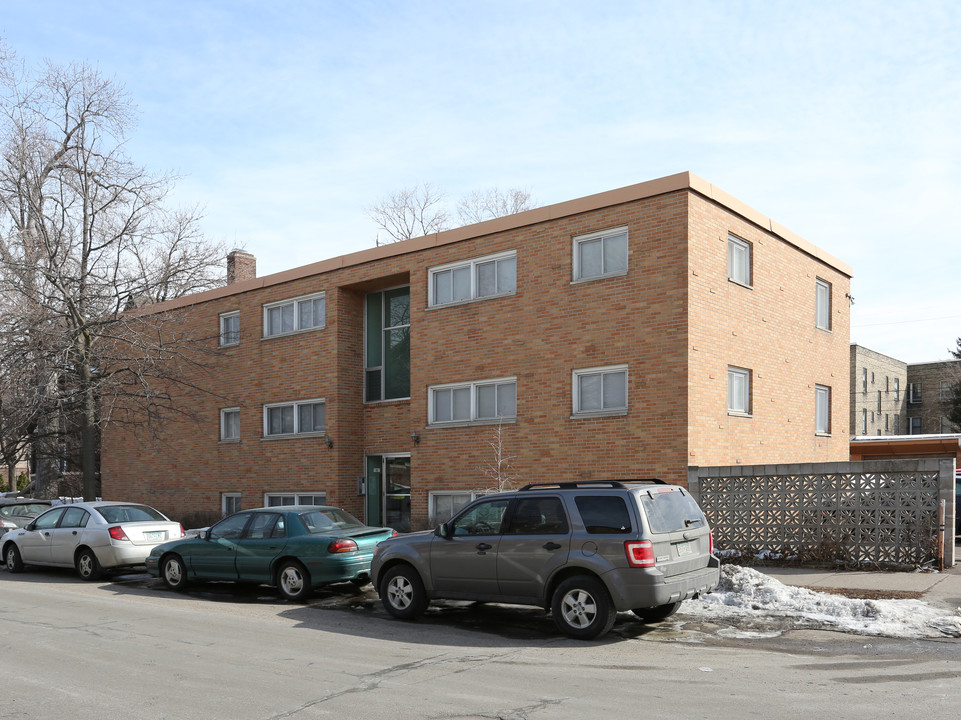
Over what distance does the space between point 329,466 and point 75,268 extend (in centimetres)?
941

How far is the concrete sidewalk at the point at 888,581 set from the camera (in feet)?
37.4

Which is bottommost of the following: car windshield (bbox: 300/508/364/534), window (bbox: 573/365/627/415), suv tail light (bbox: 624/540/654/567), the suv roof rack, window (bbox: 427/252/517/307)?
car windshield (bbox: 300/508/364/534)

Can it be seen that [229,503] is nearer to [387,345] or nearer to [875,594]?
[387,345]

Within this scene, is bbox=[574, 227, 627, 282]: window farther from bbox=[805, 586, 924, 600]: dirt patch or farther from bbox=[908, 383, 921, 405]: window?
bbox=[908, 383, 921, 405]: window

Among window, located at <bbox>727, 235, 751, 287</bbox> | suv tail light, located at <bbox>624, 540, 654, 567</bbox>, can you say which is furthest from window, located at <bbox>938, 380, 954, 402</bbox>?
suv tail light, located at <bbox>624, 540, 654, 567</bbox>

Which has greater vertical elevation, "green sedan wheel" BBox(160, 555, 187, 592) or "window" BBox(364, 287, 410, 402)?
"window" BBox(364, 287, 410, 402)

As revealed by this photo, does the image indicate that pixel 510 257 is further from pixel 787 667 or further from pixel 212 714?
pixel 212 714

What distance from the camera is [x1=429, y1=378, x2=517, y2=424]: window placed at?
19.2m

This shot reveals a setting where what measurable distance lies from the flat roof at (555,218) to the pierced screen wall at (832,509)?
524 cm

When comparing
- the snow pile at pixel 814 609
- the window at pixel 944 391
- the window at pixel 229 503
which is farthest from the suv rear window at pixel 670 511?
the window at pixel 944 391

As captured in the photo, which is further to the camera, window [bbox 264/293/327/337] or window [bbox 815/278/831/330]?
window [bbox 264/293/327/337]

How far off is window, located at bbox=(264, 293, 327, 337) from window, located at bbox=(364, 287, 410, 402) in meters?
1.29

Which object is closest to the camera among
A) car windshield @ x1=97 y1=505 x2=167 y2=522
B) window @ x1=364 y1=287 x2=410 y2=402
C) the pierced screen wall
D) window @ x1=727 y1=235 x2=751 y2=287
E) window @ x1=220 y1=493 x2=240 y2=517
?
the pierced screen wall

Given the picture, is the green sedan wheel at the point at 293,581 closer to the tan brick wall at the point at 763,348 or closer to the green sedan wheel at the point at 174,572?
the green sedan wheel at the point at 174,572
